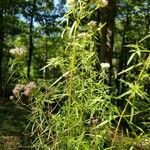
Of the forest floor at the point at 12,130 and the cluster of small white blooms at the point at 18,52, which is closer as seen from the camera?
the cluster of small white blooms at the point at 18,52

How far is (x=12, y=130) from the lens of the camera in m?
10.7

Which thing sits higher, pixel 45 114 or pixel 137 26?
pixel 137 26

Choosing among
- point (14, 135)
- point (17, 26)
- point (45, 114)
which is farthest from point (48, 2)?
point (45, 114)

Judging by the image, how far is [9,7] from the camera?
20.9 m

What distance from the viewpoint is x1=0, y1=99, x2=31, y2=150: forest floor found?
9.45m

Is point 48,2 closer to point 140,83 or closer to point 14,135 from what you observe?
point 14,135

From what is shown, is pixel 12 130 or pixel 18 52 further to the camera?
pixel 12 130

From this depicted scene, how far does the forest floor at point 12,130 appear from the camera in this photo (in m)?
9.45

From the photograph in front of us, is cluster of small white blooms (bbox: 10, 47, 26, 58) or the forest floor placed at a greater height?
cluster of small white blooms (bbox: 10, 47, 26, 58)

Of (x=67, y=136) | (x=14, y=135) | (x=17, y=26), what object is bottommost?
(x=14, y=135)

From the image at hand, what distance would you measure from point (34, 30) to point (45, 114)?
22219mm

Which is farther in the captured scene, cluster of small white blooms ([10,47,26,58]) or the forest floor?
the forest floor

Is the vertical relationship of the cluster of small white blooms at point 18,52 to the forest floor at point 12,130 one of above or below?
above

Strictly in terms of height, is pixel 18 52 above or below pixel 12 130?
above
